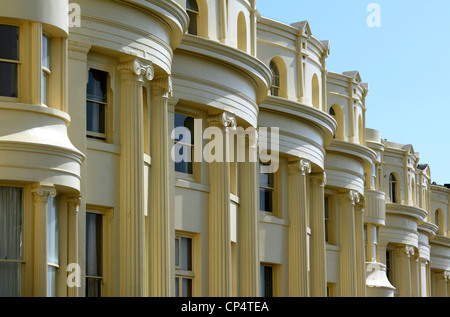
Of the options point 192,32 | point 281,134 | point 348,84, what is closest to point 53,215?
point 192,32

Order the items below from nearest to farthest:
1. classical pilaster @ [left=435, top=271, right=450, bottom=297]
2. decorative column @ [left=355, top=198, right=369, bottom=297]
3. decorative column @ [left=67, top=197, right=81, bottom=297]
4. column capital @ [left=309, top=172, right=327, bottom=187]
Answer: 1. decorative column @ [left=67, top=197, right=81, bottom=297]
2. column capital @ [left=309, top=172, right=327, bottom=187]
3. decorative column @ [left=355, top=198, right=369, bottom=297]
4. classical pilaster @ [left=435, top=271, right=450, bottom=297]

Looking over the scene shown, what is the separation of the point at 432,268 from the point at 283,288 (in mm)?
34976

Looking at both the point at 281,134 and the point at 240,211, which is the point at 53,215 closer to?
the point at 240,211

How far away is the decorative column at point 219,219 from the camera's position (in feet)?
113

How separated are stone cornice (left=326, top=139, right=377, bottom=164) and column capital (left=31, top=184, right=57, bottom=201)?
25.6 meters

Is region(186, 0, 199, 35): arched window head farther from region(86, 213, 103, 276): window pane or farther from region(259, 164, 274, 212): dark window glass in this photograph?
region(259, 164, 274, 212): dark window glass

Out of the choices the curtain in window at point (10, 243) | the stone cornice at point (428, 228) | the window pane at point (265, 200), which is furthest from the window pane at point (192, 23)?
the stone cornice at point (428, 228)

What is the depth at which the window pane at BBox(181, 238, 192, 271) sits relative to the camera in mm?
34125

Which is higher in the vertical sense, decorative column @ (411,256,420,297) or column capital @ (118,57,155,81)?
column capital @ (118,57,155,81)

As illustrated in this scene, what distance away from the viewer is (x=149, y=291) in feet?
100

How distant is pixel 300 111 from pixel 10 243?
20.4 meters

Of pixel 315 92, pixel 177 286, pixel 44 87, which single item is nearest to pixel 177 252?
pixel 177 286

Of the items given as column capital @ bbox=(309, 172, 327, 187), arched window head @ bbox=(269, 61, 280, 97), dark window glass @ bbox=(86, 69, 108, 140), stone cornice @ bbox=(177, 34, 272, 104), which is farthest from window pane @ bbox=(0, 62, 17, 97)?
column capital @ bbox=(309, 172, 327, 187)

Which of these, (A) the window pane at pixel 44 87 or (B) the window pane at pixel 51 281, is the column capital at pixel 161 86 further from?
(B) the window pane at pixel 51 281
